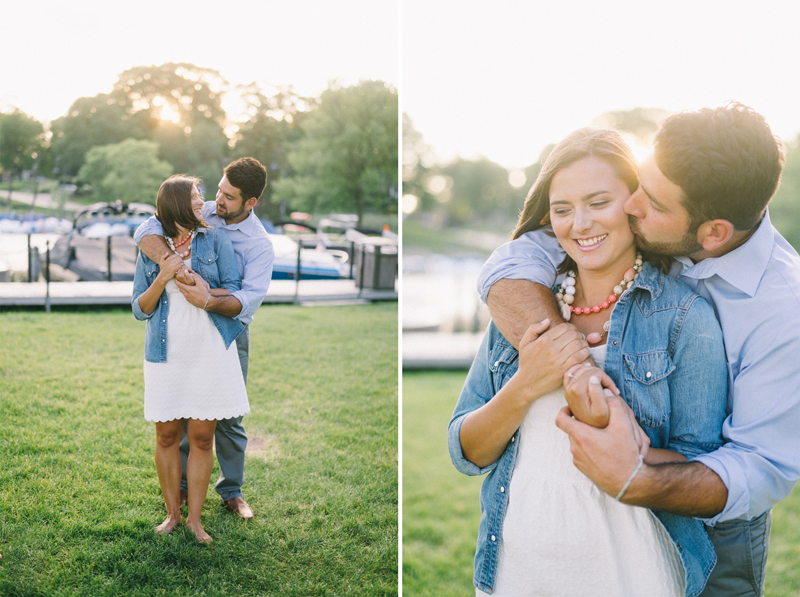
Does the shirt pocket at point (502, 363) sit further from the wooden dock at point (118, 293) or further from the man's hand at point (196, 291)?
the wooden dock at point (118, 293)

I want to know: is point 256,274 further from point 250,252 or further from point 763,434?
point 763,434

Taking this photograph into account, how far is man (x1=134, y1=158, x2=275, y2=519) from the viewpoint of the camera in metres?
2.09

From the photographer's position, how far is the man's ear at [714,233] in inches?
A: 46.9

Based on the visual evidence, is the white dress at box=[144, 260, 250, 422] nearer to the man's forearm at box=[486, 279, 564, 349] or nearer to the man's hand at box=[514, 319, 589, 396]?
the man's forearm at box=[486, 279, 564, 349]

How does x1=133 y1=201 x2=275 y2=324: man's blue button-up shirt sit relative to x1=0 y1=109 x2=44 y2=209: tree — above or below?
below

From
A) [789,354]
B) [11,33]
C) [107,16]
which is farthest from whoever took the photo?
[107,16]

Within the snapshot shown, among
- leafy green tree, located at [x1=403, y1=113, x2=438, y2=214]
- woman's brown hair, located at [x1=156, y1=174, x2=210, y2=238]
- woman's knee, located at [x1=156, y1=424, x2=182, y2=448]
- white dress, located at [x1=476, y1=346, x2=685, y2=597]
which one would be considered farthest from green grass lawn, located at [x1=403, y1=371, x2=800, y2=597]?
leafy green tree, located at [x1=403, y1=113, x2=438, y2=214]

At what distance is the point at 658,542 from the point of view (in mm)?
1223

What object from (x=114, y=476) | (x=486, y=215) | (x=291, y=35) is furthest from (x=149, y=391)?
(x=486, y=215)

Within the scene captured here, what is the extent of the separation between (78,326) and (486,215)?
1088 centimetres

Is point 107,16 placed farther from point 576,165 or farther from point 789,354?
point 789,354

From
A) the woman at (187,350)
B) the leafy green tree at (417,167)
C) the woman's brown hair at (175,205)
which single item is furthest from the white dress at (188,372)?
the leafy green tree at (417,167)

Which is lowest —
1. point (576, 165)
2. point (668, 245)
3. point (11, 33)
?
point (668, 245)

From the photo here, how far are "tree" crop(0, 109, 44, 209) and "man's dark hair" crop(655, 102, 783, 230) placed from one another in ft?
9.19
